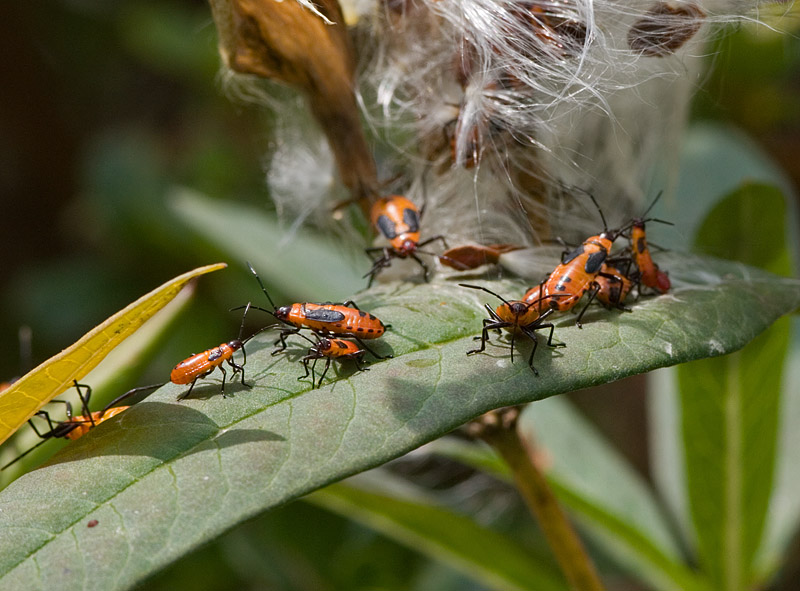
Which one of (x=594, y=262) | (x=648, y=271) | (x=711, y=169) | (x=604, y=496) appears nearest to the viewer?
(x=594, y=262)

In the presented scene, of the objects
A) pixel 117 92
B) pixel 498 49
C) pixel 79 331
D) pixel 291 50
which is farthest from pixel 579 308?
pixel 117 92

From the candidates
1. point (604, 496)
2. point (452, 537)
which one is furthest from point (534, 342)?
point (604, 496)

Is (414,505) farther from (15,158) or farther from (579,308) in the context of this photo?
(15,158)

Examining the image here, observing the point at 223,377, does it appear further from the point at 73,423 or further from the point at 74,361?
the point at 73,423

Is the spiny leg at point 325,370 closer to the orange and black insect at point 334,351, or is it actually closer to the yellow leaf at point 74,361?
the orange and black insect at point 334,351

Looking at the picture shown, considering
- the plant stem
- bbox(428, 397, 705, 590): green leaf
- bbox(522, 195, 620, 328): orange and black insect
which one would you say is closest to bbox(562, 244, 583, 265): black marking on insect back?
bbox(522, 195, 620, 328): orange and black insect

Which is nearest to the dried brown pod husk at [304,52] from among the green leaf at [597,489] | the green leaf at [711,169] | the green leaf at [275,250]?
the green leaf at [597,489]

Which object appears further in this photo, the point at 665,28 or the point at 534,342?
the point at 665,28
